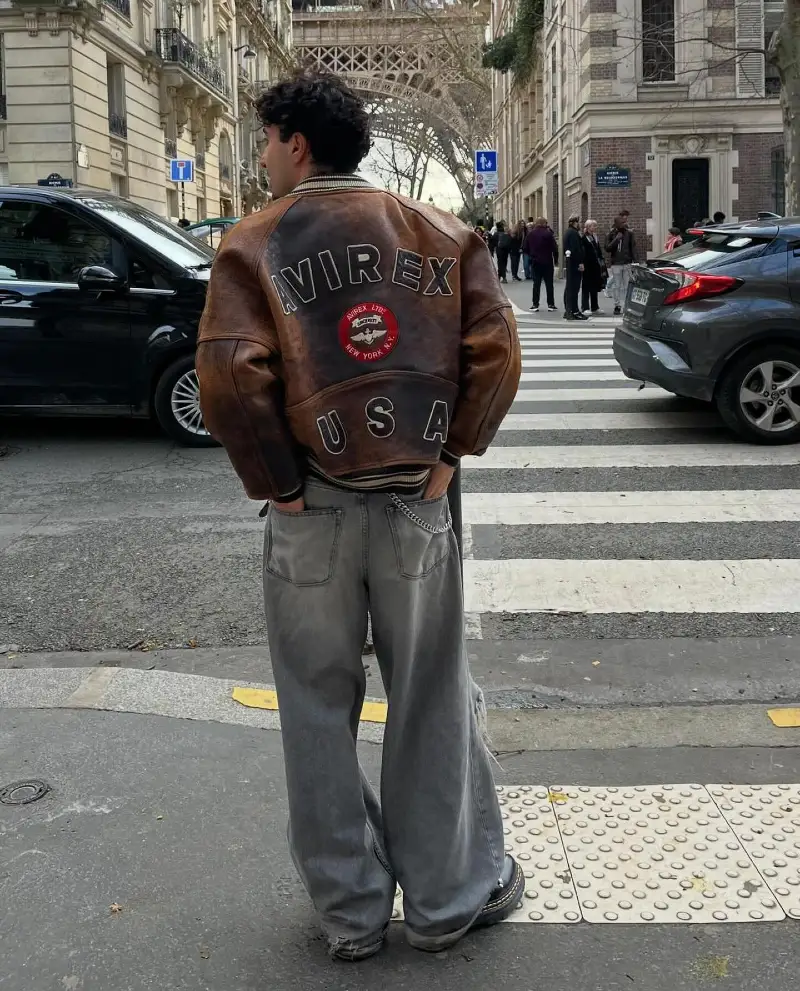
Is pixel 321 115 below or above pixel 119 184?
below

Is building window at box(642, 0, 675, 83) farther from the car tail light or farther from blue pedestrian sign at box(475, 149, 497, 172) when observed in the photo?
the car tail light

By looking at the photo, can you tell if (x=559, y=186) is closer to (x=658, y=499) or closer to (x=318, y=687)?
(x=658, y=499)

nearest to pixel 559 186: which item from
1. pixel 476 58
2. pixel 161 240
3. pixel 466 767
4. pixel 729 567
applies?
pixel 476 58

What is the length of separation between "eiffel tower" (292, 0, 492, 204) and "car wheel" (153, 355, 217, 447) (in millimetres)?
36024

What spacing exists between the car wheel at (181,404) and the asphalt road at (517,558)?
14 cm

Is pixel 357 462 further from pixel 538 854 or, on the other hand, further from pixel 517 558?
pixel 517 558

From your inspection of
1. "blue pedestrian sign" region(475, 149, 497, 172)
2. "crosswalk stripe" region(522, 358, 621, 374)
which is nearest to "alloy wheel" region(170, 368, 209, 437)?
"crosswalk stripe" region(522, 358, 621, 374)

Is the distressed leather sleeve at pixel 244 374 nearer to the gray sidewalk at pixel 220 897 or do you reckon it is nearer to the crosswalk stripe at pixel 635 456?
the gray sidewalk at pixel 220 897

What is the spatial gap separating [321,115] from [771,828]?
85.5 inches

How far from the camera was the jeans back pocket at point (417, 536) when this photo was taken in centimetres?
232

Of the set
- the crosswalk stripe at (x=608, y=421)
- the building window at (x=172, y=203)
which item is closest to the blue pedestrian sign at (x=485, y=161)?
the building window at (x=172, y=203)

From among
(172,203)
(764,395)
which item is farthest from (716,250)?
(172,203)

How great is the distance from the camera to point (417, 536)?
92.0 inches

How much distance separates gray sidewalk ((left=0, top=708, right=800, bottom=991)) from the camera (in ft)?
7.99
